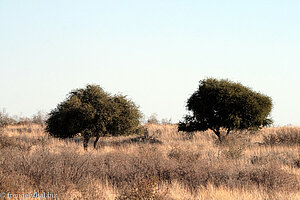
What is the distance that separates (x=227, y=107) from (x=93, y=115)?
10.2 meters

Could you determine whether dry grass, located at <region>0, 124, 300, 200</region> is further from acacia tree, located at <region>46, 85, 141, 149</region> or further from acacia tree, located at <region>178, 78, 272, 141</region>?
acacia tree, located at <region>178, 78, 272, 141</region>

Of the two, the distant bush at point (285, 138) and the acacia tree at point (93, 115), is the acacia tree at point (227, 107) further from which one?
the acacia tree at point (93, 115)

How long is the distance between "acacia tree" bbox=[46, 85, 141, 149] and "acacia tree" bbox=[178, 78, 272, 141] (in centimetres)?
560

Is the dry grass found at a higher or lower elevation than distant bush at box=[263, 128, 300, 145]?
lower

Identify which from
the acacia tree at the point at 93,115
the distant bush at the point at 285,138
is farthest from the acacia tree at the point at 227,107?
the acacia tree at the point at 93,115

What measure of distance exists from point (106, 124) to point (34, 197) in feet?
54.7

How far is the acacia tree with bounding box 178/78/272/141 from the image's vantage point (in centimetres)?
3102

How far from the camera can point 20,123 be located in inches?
1967

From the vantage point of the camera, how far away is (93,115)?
88.9 ft

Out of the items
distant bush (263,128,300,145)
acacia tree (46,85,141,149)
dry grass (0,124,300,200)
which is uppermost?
acacia tree (46,85,141,149)

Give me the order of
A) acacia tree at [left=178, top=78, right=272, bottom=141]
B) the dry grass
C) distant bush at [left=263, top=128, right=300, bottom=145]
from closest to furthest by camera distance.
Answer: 1. the dry grass
2. acacia tree at [left=178, top=78, right=272, bottom=141]
3. distant bush at [left=263, top=128, right=300, bottom=145]

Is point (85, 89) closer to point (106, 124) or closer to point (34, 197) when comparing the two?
point (106, 124)

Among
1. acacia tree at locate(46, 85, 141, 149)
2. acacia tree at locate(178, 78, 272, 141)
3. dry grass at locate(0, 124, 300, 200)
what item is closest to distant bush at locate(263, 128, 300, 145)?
acacia tree at locate(178, 78, 272, 141)

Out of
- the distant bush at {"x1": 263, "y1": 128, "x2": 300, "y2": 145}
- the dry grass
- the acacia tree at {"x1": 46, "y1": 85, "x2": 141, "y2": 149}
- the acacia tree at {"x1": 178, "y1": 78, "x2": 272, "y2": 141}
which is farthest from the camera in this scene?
the distant bush at {"x1": 263, "y1": 128, "x2": 300, "y2": 145}
